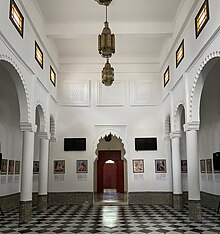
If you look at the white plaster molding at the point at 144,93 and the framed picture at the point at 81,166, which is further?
the white plaster molding at the point at 144,93

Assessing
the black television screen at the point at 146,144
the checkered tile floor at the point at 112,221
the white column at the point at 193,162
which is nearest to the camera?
the checkered tile floor at the point at 112,221

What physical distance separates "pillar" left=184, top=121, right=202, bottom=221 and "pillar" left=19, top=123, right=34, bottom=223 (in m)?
4.70

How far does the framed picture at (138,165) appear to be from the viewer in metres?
13.7

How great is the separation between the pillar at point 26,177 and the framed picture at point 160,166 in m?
6.25

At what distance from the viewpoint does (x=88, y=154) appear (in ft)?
45.7

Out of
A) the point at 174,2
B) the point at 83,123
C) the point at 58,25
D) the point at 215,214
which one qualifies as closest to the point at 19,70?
the point at 58,25

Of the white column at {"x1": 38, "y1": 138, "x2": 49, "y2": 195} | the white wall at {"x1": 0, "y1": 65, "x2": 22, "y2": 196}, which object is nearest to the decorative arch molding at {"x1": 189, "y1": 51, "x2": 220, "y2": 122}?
the white column at {"x1": 38, "y1": 138, "x2": 49, "y2": 195}

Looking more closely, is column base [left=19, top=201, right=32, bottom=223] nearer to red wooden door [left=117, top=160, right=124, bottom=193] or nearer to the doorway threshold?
the doorway threshold

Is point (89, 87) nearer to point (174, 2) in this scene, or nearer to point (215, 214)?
point (174, 2)

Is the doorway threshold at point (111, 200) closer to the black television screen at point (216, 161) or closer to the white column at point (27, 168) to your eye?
the black television screen at point (216, 161)

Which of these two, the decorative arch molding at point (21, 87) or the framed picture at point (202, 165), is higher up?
the decorative arch molding at point (21, 87)

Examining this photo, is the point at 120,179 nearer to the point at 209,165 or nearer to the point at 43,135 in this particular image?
the point at 209,165

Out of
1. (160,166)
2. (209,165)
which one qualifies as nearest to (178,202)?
(209,165)

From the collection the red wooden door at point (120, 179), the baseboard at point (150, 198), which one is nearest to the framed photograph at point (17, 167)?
the baseboard at point (150, 198)
